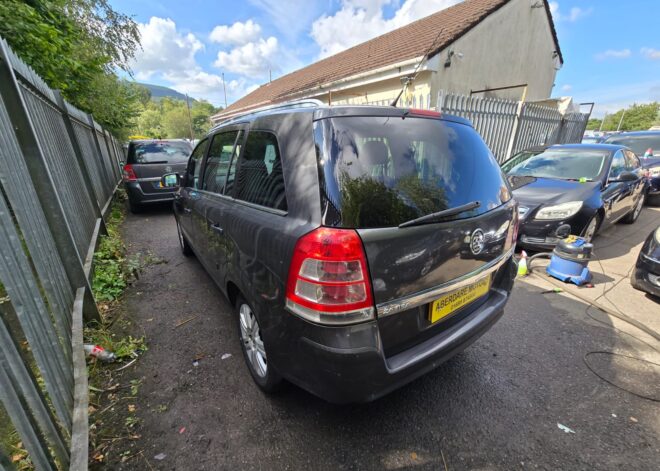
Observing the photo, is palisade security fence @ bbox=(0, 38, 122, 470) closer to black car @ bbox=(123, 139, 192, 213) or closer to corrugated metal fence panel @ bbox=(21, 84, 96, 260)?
corrugated metal fence panel @ bbox=(21, 84, 96, 260)

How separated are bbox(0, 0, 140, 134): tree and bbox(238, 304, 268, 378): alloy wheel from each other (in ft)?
16.1

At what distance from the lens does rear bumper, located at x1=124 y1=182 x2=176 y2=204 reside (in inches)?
282

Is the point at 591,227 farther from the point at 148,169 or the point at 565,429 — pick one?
the point at 148,169

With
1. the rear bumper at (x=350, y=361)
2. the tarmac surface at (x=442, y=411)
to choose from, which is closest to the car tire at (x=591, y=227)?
the tarmac surface at (x=442, y=411)

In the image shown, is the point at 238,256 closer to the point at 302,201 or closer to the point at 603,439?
the point at 302,201

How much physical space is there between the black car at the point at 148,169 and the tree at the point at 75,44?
5.68ft

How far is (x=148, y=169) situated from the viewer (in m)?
7.19

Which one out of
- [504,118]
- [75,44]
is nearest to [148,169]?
[75,44]

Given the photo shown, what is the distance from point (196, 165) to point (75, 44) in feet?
19.2

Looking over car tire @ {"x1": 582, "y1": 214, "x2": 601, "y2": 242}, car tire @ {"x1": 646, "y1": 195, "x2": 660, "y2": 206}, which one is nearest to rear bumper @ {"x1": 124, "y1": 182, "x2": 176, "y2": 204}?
car tire @ {"x1": 582, "y1": 214, "x2": 601, "y2": 242}

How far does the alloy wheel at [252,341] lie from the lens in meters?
2.14

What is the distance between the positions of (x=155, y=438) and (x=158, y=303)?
184 cm

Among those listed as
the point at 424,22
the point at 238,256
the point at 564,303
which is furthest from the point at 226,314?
the point at 424,22

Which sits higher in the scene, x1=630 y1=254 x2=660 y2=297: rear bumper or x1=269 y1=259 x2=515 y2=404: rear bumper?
x1=269 y1=259 x2=515 y2=404: rear bumper
